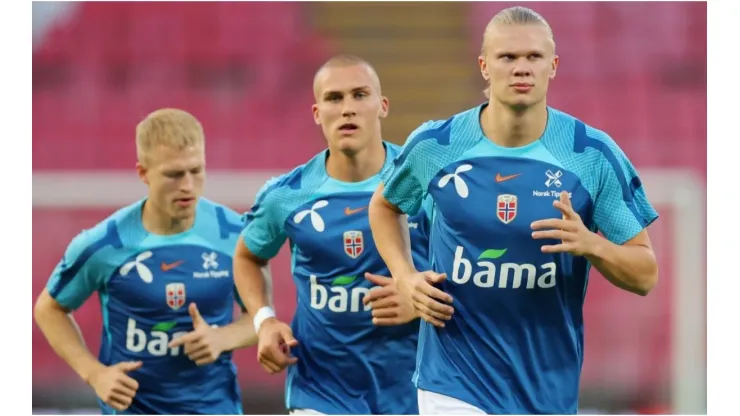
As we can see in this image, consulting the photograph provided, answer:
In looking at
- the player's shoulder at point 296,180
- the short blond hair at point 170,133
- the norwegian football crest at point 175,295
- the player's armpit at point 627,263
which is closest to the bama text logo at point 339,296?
the player's shoulder at point 296,180

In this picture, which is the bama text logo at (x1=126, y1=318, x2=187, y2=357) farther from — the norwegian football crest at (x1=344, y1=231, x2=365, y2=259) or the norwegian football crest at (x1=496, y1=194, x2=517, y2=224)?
the norwegian football crest at (x1=496, y1=194, x2=517, y2=224)

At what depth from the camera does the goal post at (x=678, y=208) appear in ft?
24.2

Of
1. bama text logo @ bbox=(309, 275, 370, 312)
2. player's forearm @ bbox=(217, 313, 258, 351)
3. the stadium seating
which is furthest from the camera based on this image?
the stadium seating

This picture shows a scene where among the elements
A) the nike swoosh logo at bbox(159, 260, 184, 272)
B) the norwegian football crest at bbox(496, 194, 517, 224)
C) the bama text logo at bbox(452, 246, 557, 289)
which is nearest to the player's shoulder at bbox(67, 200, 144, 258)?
the nike swoosh logo at bbox(159, 260, 184, 272)

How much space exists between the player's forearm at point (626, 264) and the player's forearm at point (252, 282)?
5.65 feet

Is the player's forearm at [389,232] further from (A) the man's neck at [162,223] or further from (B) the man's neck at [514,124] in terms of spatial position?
(A) the man's neck at [162,223]

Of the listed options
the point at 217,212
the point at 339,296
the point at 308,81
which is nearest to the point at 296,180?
the point at 339,296

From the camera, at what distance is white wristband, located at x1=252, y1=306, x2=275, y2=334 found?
15.5 ft

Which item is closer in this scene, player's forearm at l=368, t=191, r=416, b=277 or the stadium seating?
player's forearm at l=368, t=191, r=416, b=277

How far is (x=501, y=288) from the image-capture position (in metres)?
3.86

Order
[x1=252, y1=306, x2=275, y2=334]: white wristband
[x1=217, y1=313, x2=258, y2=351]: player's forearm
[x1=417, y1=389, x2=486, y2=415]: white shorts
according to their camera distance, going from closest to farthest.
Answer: [x1=417, y1=389, x2=486, y2=415]: white shorts
[x1=252, y1=306, x2=275, y2=334]: white wristband
[x1=217, y1=313, x2=258, y2=351]: player's forearm

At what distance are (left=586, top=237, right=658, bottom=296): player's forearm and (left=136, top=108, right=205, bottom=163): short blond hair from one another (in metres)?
2.23

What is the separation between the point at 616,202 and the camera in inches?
150

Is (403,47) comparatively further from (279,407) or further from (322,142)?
(279,407)
